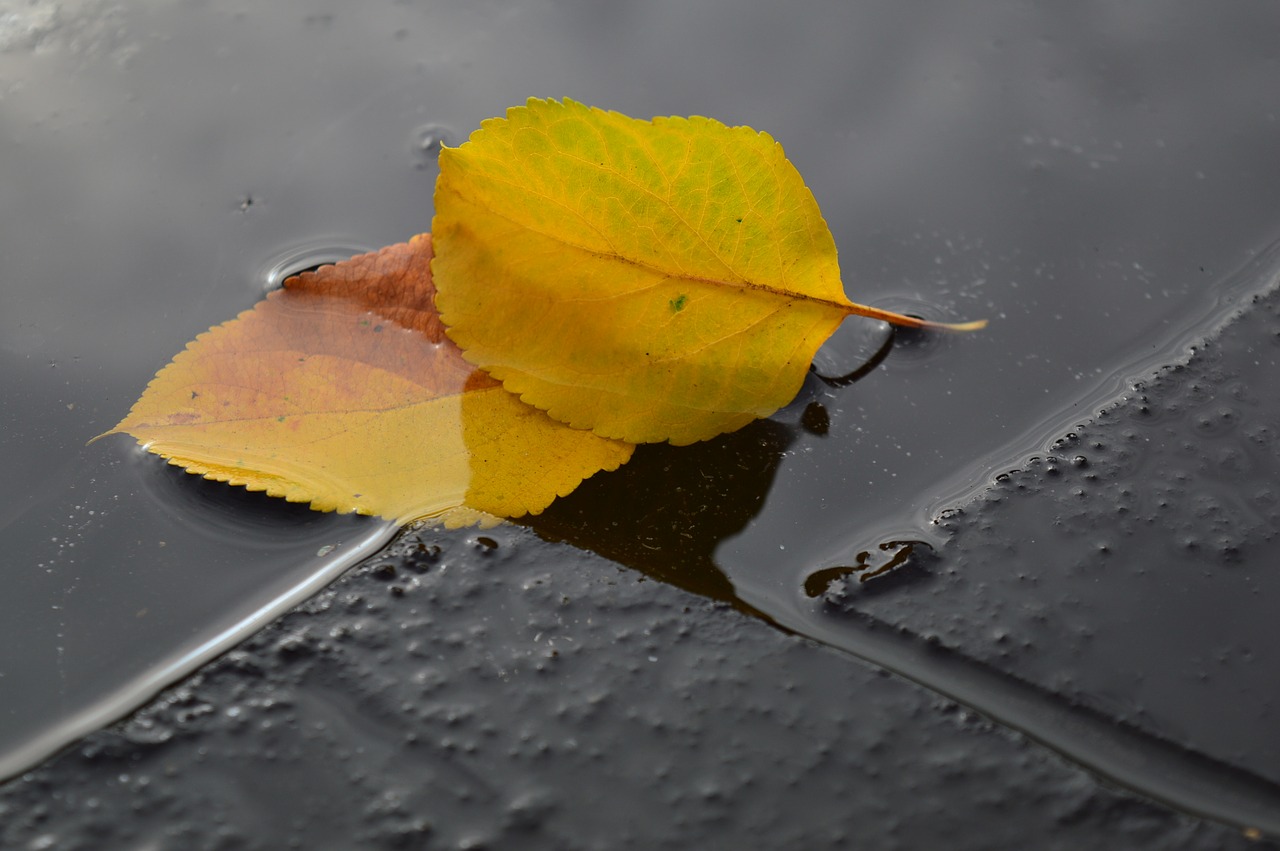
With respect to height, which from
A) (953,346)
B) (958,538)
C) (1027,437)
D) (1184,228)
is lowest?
(958,538)

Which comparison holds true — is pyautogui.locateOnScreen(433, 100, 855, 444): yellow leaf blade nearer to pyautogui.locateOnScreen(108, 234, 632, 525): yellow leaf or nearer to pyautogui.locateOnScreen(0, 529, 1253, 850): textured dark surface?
pyautogui.locateOnScreen(108, 234, 632, 525): yellow leaf

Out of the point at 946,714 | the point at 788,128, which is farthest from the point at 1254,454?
the point at 788,128

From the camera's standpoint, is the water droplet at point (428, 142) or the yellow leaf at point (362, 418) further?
the water droplet at point (428, 142)

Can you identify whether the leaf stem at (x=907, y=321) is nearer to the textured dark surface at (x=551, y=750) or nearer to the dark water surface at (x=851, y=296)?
the dark water surface at (x=851, y=296)

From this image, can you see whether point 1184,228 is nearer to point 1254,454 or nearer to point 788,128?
point 1254,454

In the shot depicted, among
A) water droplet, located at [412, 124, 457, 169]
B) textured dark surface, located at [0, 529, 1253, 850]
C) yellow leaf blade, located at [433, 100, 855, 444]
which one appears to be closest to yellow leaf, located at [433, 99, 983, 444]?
yellow leaf blade, located at [433, 100, 855, 444]

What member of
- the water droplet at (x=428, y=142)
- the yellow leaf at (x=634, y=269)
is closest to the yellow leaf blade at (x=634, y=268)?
the yellow leaf at (x=634, y=269)

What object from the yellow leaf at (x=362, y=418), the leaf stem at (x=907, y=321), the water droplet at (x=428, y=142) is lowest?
the yellow leaf at (x=362, y=418)

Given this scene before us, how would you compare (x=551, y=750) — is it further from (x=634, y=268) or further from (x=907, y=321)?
(x=907, y=321)
